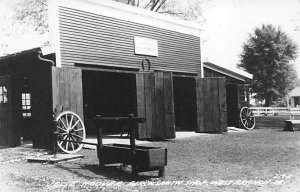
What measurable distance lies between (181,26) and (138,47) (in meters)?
2.94

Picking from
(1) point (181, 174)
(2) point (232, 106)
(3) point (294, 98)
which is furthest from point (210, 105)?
(3) point (294, 98)

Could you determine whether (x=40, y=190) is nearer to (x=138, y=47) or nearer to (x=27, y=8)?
(x=138, y=47)

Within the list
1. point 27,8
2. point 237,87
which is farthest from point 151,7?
point 237,87

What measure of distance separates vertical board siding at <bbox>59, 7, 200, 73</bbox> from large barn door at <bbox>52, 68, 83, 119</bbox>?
21.4 inches

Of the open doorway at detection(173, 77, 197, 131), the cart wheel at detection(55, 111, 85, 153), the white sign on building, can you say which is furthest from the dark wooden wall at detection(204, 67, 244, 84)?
the cart wheel at detection(55, 111, 85, 153)

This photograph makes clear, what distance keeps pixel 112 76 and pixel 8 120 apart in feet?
16.3

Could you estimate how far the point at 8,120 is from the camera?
11930 mm

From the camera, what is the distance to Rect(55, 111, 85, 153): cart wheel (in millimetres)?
9316

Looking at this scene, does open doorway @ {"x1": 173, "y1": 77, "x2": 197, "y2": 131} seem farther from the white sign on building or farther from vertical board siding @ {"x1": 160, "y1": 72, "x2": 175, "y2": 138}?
vertical board siding @ {"x1": 160, "y1": 72, "x2": 175, "y2": 138}

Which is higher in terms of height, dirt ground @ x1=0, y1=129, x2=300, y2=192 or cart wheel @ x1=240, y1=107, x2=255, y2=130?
cart wheel @ x1=240, y1=107, x2=255, y2=130

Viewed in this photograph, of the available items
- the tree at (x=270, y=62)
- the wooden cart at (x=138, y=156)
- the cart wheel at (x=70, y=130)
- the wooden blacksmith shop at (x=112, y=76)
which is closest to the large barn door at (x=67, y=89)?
the wooden blacksmith shop at (x=112, y=76)

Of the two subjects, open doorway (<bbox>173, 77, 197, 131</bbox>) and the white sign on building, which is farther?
open doorway (<bbox>173, 77, 197, 131</bbox>)

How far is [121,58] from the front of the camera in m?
12.6

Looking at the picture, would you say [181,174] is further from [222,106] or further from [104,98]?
[104,98]
